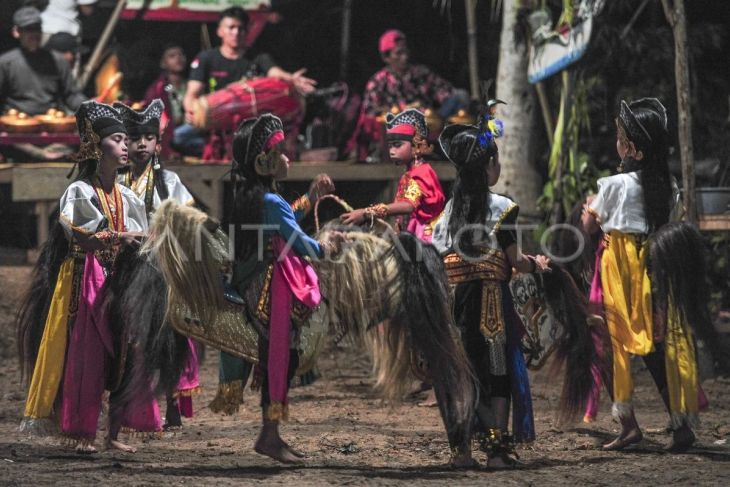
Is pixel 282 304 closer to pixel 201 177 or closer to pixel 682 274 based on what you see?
pixel 682 274

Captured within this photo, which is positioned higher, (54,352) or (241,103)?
(241,103)

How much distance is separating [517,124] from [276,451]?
5905mm

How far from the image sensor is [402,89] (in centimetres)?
1313

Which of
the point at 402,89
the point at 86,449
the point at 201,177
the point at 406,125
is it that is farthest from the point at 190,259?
the point at 402,89

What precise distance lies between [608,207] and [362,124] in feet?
21.3

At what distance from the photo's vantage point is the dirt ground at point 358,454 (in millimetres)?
6406

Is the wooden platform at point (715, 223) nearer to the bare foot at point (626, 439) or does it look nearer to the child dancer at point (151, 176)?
the bare foot at point (626, 439)

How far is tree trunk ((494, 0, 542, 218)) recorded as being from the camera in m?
11.8

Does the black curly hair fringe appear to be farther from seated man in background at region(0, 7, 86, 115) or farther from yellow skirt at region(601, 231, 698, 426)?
seated man in background at region(0, 7, 86, 115)

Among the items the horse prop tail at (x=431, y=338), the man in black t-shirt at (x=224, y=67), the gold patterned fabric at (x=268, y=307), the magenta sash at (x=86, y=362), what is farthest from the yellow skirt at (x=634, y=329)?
the man in black t-shirt at (x=224, y=67)

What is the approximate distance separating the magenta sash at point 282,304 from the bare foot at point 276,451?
22 centimetres

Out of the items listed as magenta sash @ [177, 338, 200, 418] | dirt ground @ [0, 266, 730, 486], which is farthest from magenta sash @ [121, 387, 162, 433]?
magenta sash @ [177, 338, 200, 418]

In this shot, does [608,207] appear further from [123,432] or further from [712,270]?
[712,270]

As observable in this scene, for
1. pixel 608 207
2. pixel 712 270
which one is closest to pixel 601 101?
pixel 712 270
